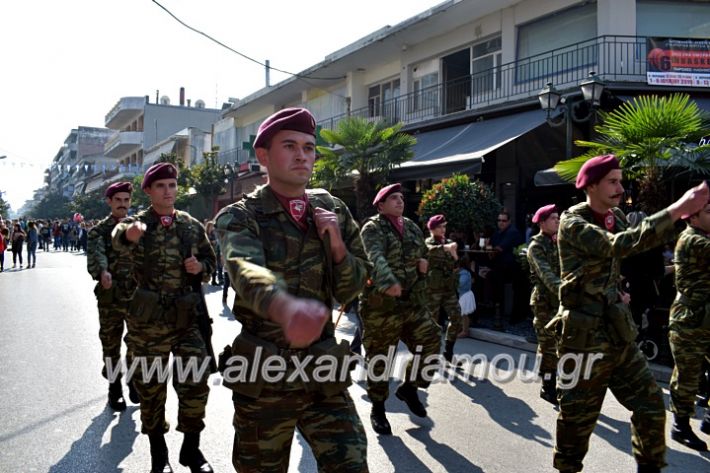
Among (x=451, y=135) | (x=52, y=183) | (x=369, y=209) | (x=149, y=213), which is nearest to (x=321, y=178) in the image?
(x=369, y=209)

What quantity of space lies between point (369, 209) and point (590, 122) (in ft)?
16.8

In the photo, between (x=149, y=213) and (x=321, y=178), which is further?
(x=321, y=178)

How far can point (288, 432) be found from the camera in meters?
2.50

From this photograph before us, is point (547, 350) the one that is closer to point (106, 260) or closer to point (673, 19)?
point (106, 260)

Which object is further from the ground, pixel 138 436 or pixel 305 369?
pixel 305 369

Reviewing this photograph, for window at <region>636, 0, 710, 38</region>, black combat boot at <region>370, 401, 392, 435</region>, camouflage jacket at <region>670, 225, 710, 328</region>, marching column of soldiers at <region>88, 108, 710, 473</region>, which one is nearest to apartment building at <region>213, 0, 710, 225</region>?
window at <region>636, 0, 710, 38</region>

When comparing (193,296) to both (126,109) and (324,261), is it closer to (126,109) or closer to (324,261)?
(324,261)

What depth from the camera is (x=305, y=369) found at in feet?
8.09

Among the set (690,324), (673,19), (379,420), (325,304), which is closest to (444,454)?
(379,420)

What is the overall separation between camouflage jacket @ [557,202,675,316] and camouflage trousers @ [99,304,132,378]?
3.98 m

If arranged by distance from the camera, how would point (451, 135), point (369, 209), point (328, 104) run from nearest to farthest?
point (369, 209), point (451, 135), point (328, 104)

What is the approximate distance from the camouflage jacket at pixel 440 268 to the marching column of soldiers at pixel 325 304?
1.36m

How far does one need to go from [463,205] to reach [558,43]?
22.1 ft

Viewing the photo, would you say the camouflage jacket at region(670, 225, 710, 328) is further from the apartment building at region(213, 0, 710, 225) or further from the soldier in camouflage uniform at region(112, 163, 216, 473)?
the apartment building at region(213, 0, 710, 225)
